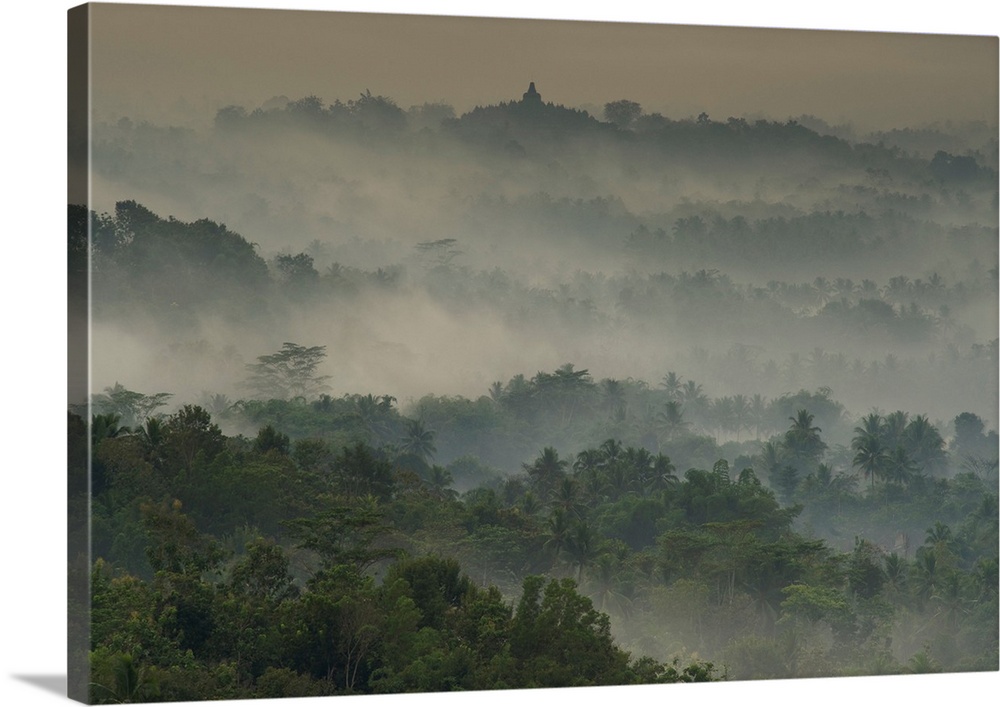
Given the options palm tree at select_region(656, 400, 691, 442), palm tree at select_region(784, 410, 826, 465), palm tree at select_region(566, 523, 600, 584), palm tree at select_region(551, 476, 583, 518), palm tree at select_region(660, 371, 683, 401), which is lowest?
palm tree at select_region(566, 523, 600, 584)

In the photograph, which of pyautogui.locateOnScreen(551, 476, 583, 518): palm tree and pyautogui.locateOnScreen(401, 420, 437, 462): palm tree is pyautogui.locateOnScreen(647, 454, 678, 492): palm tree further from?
pyautogui.locateOnScreen(401, 420, 437, 462): palm tree

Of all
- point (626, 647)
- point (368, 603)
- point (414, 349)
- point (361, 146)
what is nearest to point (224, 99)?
point (361, 146)

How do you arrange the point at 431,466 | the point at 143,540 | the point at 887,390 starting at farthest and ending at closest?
the point at 887,390 → the point at 431,466 → the point at 143,540

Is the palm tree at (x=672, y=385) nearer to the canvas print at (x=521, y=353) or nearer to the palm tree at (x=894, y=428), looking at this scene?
the canvas print at (x=521, y=353)

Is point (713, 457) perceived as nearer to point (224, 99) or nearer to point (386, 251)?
point (386, 251)

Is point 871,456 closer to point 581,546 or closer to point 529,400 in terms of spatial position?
point 581,546

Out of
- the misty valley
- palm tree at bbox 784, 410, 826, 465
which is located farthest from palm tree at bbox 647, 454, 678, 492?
palm tree at bbox 784, 410, 826, 465
